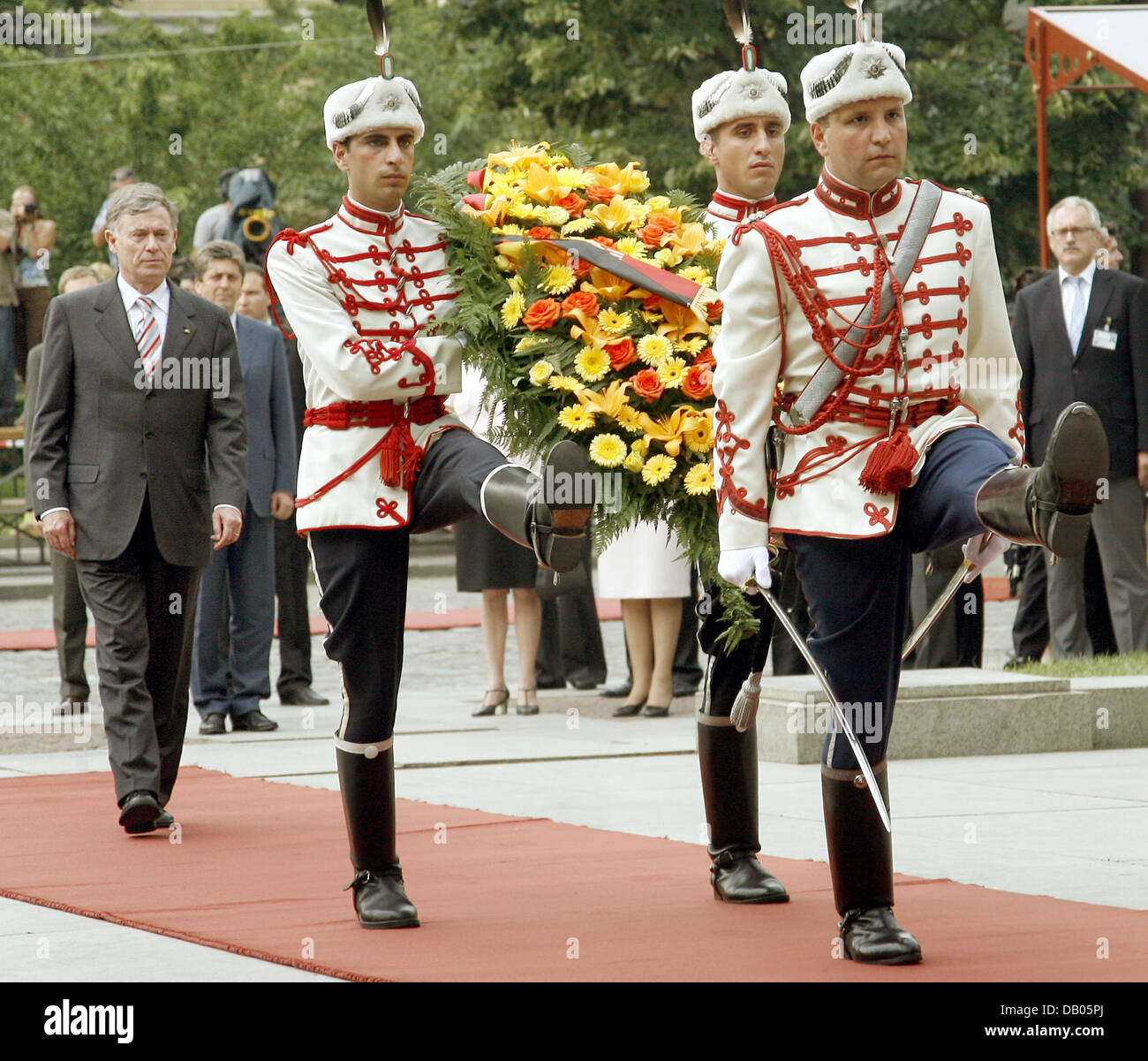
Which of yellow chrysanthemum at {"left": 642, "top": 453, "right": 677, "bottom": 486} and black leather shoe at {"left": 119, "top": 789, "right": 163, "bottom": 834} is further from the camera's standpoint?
black leather shoe at {"left": 119, "top": 789, "right": 163, "bottom": 834}

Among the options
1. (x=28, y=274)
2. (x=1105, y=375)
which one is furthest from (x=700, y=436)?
(x=28, y=274)

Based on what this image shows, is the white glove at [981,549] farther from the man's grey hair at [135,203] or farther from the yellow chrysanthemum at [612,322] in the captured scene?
the man's grey hair at [135,203]

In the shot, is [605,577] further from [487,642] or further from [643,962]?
[643,962]

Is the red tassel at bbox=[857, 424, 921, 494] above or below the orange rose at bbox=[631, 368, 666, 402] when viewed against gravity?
below

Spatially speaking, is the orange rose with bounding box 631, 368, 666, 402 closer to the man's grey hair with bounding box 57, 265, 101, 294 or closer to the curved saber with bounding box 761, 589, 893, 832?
the curved saber with bounding box 761, 589, 893, 832

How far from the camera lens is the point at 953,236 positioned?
17.4ft

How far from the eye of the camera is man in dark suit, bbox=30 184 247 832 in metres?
7.71

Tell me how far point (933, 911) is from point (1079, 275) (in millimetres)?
6560

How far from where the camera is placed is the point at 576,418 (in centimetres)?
582

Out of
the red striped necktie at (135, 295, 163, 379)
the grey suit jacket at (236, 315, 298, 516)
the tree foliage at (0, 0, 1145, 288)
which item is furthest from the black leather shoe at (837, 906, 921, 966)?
the tree foliage at (0, 0, 1145, 288)

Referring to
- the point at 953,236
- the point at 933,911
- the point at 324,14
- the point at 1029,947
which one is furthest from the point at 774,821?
the point at 324,14

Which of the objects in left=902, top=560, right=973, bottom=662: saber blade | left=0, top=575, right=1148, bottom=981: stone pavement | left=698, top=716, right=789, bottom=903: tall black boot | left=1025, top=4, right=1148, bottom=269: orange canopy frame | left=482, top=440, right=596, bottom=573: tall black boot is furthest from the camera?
left=1025, top=4, right=1148, bottom=269: orange canopy frame

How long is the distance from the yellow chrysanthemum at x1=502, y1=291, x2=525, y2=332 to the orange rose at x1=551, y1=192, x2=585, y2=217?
14.9 inches

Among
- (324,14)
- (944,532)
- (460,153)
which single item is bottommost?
(944,532)
